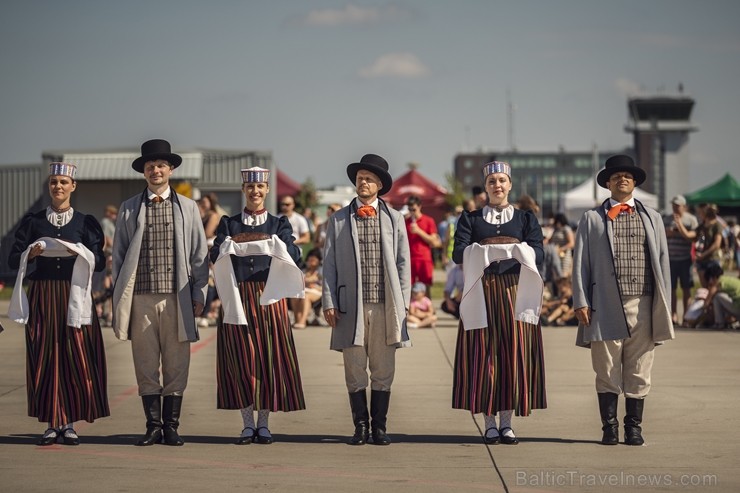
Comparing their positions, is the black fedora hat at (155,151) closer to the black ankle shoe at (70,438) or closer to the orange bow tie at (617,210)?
the black ankle shoe at (70,438)

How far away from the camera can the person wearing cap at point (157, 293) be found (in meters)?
7.96

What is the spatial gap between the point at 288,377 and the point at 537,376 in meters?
1.63

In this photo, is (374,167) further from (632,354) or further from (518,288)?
(632,354)

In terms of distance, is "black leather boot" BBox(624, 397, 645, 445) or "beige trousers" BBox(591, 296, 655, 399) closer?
"black leather boot" BBox(624, 397, 645, 445)

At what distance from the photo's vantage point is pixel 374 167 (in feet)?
26.8

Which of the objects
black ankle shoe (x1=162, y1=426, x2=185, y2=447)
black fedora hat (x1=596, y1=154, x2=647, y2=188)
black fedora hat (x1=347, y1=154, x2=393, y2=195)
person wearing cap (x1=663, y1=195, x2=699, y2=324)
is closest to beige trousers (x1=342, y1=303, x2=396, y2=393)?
black fedora hat (x1=347, y1=154, x2=393, y2=195)

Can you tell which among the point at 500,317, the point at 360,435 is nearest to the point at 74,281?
the point at 360,435

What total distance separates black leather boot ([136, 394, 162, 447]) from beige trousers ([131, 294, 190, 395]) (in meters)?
0.05

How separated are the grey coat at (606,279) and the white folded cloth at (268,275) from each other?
1.87 meters

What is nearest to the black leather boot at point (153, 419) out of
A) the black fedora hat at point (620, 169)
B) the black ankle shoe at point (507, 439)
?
the black ankle shoe at point (507, 439)

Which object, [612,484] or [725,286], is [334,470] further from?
[725,286]

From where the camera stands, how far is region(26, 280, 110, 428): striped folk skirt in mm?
7957

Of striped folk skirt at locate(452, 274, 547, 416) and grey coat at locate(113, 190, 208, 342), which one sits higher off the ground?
grey coat at locate(113, 190, 208, 342)

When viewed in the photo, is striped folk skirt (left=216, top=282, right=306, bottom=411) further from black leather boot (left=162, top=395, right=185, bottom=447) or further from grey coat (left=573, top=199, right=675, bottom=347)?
grey coat (left=573, top=199, right=675, bottom=347)
